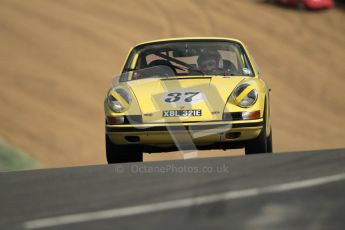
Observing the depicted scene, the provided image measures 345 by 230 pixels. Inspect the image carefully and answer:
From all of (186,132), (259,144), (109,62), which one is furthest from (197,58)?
(109,62)

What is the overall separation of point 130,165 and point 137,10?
21065 mm

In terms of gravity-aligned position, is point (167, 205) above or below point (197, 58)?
above

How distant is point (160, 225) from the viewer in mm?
5699

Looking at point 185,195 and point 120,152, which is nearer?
point 185,195

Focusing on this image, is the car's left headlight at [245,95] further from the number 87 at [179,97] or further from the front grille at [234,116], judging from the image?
the number 87 at [179,97]

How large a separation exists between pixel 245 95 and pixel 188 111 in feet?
2.06

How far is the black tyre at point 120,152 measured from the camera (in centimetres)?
986

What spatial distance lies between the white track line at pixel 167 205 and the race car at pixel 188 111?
1.93 m

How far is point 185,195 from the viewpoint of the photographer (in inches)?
275

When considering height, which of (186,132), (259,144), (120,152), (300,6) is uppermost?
(186,132)

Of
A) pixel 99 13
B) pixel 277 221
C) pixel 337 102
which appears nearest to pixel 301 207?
pixel 277 221

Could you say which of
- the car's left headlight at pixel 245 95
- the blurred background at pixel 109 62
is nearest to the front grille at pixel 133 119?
the car's left headlight at pixel 245 95

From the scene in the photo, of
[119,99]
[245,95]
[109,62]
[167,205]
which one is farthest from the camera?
[109,62]

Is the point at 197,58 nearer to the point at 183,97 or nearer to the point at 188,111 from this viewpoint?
the point at 183,97
